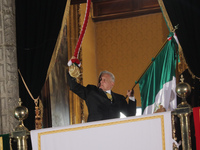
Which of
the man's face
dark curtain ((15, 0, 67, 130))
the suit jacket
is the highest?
dark curtain ((15, 0, 67, 130))

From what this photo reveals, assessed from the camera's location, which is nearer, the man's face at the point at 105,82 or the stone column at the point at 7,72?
the stone column at the point at 7,72

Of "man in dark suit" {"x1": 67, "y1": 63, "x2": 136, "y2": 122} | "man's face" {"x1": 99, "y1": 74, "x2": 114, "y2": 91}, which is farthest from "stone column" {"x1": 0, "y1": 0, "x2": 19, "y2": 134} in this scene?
"man's face" {"x1": 99, "y1": 74, "x2": 114, "y2": 91}

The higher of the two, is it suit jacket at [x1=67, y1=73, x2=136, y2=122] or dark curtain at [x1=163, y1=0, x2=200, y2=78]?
dark curtain at [x1=163, y1=0, x2=200, y2=78]

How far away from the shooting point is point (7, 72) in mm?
4625

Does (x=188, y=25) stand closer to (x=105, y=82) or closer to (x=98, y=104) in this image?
(x=105, y=82)

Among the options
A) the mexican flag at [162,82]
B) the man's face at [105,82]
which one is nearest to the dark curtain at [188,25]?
the mexican flag at [162,82]

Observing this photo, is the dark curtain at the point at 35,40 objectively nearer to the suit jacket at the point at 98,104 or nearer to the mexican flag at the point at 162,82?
the suit jacket at the point at 98,104

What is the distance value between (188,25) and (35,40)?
2.02 meters

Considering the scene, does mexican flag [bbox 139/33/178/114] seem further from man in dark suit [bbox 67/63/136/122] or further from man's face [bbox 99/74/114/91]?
man's face [bbox 99/74/114/91]

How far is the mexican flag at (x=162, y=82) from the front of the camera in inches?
183

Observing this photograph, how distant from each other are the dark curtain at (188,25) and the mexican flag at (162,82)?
18 cm

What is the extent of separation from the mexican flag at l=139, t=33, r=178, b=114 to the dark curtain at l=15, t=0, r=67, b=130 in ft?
4.79

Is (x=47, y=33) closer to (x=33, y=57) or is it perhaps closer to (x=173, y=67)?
(x=33, y=57)

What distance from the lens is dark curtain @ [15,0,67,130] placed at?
4.65 metres
